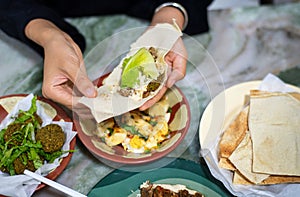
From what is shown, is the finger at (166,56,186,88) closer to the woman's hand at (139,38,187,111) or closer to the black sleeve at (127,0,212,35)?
the woman's hand at (139,38,187,111)

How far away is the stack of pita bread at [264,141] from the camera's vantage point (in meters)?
1.12

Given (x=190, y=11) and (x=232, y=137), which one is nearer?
(x=232, y=137)

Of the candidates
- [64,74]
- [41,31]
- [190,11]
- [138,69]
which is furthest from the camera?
[190,11]

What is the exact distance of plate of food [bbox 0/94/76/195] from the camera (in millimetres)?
1126

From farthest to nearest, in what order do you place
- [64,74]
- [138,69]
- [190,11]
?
[190,11]
[64,74]
[138,69]

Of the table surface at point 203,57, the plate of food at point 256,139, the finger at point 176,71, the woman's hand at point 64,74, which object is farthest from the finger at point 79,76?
the plate of food at point 256,139

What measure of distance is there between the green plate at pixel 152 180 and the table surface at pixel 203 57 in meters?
0.07

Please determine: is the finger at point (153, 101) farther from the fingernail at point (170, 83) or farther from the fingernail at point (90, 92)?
the fingernail at point (90, 92)

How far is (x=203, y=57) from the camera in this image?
4.57ft

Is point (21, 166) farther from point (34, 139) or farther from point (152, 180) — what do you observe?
point (152, 180)

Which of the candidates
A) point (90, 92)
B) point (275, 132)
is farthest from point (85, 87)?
point (275, 132)

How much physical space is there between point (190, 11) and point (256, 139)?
54cm

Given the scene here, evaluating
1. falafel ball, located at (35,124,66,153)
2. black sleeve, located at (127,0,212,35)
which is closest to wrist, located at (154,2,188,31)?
black sleeve, located at (127,0,212,35)

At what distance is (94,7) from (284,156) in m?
0.91
